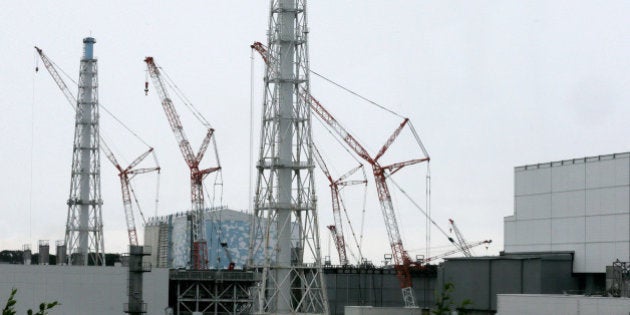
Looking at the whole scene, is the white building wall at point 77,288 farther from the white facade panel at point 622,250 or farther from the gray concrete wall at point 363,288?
the white facade panel at point 622,250

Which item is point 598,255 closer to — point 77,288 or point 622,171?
point 622,171

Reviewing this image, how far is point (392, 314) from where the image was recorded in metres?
94.3

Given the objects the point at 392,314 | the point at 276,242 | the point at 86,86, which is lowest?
the point at 392,314

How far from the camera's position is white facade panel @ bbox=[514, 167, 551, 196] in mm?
90375

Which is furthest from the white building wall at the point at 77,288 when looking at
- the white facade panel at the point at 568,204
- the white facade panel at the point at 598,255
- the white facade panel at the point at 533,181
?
the white facade panel at the point at 598,255

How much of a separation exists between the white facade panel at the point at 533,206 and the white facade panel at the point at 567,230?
136 cm

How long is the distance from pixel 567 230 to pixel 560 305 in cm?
1733

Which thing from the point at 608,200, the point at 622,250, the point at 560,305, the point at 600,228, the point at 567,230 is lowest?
the point at 560,305

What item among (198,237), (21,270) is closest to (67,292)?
(21,270)

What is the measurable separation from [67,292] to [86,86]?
40601mm

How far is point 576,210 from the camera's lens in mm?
87500

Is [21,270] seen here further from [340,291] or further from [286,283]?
[340,291]

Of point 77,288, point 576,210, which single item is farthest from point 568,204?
point 77,288

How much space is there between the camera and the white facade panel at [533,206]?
9038 cm
